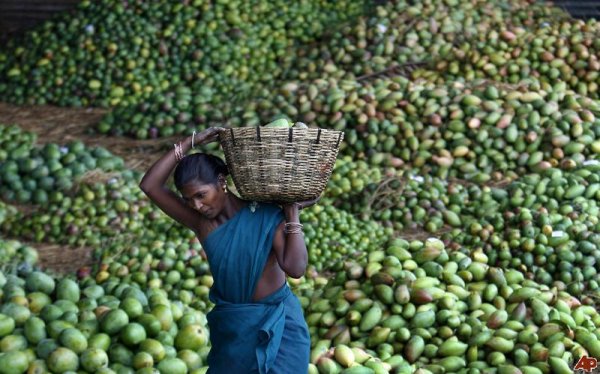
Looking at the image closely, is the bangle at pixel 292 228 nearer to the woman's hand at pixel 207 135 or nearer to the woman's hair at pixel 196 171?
the woman's hair at pixel 196 171

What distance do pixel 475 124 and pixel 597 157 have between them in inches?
40.7

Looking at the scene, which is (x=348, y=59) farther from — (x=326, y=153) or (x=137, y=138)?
(x=326, y=153)

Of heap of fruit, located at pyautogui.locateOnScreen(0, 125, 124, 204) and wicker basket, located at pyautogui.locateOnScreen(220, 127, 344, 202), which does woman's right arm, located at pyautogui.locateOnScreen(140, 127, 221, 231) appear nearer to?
wicker basket, located at pyautogui.locateOnScreen(220, 127, 344, 202)

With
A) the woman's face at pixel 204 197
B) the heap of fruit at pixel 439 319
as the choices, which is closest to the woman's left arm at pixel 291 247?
the woman's face at pixel 204 197

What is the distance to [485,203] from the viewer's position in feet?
19.1

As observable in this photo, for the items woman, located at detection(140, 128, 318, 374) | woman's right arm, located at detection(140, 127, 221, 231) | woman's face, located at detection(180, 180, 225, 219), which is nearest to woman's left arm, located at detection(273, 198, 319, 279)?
woman, located at detection(140, 128, 318, 374)

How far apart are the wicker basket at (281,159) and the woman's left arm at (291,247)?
0.07 metres

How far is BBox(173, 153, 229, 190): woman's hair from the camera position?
2574 millimetres

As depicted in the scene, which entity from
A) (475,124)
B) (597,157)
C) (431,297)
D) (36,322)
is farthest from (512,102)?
(36,322)

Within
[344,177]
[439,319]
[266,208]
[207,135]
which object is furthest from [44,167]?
[266,208]

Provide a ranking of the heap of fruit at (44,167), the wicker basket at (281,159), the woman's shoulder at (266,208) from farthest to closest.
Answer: the heap of fruit at (44,167) → the woman's shoulder at (266,208) → the wicker basket at (281,159)

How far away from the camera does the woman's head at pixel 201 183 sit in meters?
2.58

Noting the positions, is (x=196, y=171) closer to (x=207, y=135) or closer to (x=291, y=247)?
(x=207, y=135)

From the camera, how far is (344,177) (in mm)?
6324
